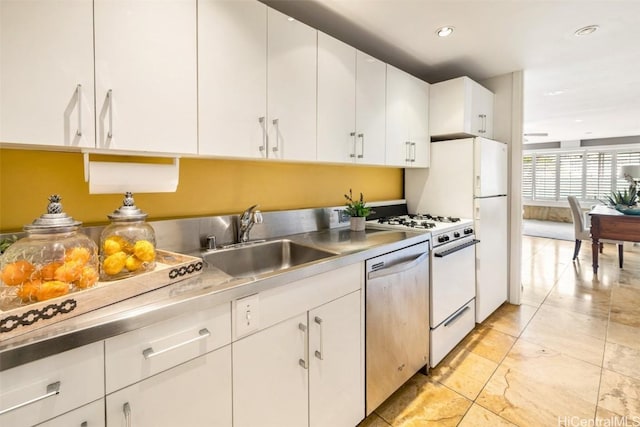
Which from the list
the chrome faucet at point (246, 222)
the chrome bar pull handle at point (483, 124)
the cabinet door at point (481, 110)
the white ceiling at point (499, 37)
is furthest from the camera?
the chrome bar pull handle at point (483, 124)

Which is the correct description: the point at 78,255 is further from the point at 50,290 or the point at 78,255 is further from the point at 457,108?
the point at 457,108

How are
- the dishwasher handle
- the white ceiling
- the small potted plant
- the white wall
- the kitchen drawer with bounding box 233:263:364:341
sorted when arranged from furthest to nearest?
1. the white wall
2. the small potted plant
3. the white ceiling
4. the dishwasher handle
5. the kitchen drawer with bounding box 233:263:364:341

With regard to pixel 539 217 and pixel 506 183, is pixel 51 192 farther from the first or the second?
pixel 539 217

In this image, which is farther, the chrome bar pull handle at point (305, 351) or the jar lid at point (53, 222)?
the chrome bar pull handle at point (305, 351)

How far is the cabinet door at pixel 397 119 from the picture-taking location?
225cm

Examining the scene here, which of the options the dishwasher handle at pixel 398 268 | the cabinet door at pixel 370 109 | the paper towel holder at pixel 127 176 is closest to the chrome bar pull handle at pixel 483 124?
the cabinet door at pixel 370 109

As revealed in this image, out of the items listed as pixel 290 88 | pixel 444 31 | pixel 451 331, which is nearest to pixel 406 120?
pixel 444 31

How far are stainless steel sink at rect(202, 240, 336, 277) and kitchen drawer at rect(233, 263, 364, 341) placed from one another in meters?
0.15

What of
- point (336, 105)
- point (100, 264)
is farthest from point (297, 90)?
point (100, 264)

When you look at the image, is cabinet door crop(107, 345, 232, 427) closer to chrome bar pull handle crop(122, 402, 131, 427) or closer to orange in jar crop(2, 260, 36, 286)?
chrome bar pull handle crop(122, 402, 131, 427)

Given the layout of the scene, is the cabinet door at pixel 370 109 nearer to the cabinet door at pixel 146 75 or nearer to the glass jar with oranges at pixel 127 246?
the cabinet door at pixel 146 75

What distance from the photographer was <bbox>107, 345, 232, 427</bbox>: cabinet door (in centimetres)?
83

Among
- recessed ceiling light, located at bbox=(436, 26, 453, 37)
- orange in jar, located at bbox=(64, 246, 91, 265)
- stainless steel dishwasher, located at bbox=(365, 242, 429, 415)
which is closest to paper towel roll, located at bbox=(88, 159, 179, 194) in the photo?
orange in jar, located at bbox=(64, 246, 91, 265)

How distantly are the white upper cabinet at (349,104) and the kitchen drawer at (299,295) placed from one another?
Result: 28.4 inches
